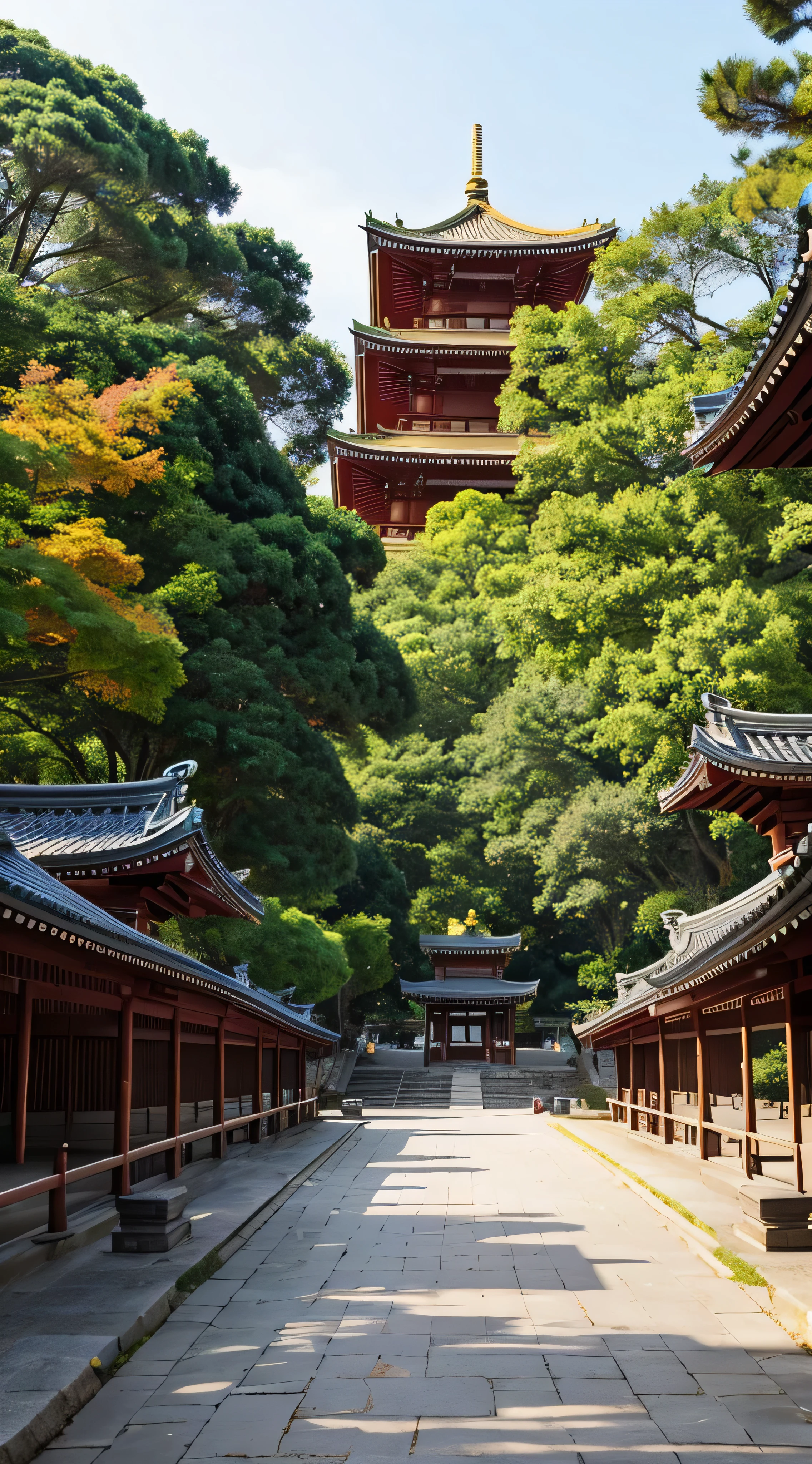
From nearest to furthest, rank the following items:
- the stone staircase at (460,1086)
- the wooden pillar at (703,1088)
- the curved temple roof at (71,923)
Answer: the curved temple roof at (71,923) → the wooden pillar at (703,1088) → the stone staircase at (460,1086)

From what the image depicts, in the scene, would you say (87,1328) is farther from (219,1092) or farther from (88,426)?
(88,426)

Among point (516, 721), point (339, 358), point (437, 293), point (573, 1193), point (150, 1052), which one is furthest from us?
point (437, 293)

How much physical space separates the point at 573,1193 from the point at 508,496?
133 ft

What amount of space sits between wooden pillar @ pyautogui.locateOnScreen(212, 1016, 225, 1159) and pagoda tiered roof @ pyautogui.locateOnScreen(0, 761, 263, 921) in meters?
1.82

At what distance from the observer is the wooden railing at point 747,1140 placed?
9.70m

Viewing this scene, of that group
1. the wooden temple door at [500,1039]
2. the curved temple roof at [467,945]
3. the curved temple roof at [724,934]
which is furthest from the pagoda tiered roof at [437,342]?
the curved temple roof at [724,934]

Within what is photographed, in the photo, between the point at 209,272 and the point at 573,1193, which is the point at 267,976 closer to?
the point at 573,1193

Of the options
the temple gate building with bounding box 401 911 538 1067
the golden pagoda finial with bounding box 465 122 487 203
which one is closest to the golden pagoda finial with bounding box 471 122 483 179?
the golden pagoda finial with bounding box 465 122 487 203

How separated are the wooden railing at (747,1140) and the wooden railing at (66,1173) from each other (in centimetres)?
596

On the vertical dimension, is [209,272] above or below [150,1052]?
above

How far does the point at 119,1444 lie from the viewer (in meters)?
5.14

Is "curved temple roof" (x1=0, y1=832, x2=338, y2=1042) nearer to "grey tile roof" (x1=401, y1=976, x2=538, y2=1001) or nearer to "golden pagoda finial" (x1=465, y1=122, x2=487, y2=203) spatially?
"grey tile roof" (x1=401, y1=976, x2=538, y2=1001)

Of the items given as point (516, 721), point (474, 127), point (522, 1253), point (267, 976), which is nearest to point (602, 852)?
point (516, 721)

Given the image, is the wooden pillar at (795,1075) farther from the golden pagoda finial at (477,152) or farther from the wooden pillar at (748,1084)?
the golden pagoda finial at (477,152)
